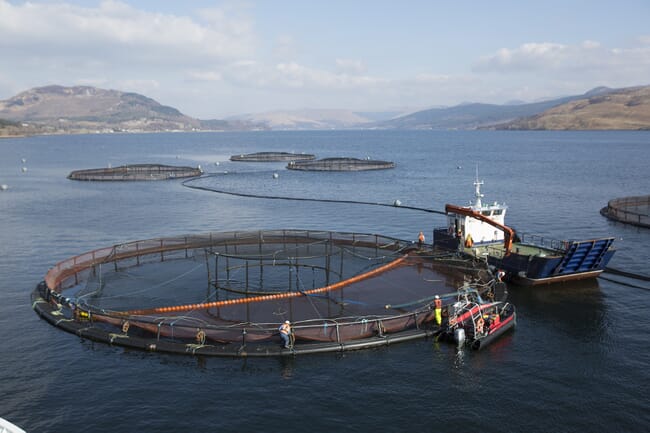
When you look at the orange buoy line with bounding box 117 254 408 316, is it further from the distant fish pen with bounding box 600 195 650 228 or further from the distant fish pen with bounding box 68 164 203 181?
the distant fish pen with bounding box 68 164 203 181

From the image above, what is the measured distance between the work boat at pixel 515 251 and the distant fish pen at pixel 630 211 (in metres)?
28.9

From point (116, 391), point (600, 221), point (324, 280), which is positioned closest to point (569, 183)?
point (600, 221)

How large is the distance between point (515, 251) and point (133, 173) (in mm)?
117855

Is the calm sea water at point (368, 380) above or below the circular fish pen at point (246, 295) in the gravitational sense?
below

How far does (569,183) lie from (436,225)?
60915 mm

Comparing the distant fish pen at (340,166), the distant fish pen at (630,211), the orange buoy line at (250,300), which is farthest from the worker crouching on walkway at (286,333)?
the distant fish pen at (340,166)

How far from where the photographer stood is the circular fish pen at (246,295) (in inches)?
1296

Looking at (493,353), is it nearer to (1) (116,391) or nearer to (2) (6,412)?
(1) (116,391)

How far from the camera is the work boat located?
45375 millimetres

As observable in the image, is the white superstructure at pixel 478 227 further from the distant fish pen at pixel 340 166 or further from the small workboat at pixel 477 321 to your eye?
the distant fish pen at pixel 340 166

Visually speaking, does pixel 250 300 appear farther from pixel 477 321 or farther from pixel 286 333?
pixel 477 321

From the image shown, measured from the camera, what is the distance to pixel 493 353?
107 ft

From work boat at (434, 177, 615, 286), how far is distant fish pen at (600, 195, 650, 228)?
28.9 metres

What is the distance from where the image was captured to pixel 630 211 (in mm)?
80688
